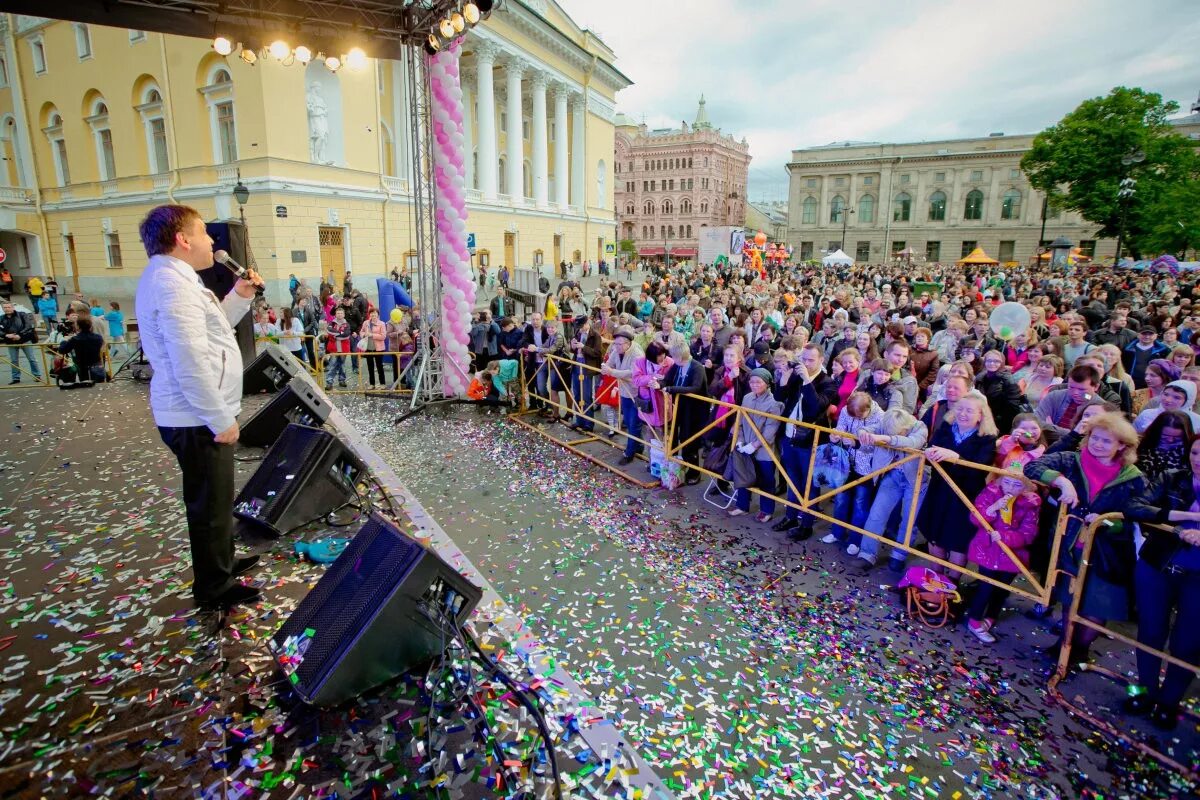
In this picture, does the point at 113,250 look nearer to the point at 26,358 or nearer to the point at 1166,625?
the point at 26,358

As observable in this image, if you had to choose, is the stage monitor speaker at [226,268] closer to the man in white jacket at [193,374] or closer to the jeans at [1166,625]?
the man in white jacket at [193,374]

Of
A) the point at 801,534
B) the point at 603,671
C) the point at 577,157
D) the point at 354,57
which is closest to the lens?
the point at 603,671

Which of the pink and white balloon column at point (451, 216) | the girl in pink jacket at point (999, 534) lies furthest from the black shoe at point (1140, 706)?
the pink and white balloon column at point (451, 216)

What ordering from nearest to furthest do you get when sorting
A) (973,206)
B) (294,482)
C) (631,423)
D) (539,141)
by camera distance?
(294,482) → (631,423) → (539,141) → (973,206)

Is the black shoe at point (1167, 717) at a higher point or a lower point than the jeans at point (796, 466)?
lower

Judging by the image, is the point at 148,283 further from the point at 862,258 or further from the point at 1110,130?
Answer: the point at 862,258

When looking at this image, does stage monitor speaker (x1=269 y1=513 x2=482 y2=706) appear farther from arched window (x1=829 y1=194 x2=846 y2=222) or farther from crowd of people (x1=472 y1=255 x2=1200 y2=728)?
arched window (x1=829 y1=194 x2=846 y2=222)

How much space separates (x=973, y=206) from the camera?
78.2 m

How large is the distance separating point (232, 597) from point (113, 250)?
35.1 meters

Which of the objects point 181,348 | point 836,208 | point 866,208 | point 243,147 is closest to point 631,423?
point 181,348

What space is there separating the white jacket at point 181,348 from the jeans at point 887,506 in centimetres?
507

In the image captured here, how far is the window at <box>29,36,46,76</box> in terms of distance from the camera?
29.8m

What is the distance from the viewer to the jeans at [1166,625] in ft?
11.1

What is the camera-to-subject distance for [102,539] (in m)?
4.55
